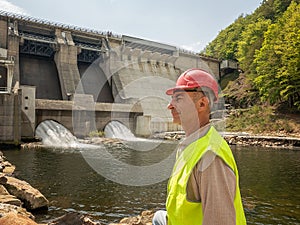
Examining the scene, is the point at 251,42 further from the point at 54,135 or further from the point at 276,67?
the point at 54,135

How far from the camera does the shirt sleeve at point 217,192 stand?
1355 millimetres

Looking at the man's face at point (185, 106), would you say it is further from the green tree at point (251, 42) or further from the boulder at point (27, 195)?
the green tree at point (251, 42)

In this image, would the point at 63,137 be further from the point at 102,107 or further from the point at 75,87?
the point at 75,87

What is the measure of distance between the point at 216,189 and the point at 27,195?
6732 mm

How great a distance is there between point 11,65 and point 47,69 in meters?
9.77

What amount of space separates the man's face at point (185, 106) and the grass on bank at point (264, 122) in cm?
2987

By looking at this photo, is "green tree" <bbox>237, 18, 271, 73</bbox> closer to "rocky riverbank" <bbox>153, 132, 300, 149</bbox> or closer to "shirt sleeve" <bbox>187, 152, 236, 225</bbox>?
"rocky riverbank" <bbox>153, 132, 300, 149</bbox>

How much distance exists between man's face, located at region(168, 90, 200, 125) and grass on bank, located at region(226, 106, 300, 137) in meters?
29.9

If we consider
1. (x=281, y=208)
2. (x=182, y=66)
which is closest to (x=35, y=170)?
(x=281, y=208)

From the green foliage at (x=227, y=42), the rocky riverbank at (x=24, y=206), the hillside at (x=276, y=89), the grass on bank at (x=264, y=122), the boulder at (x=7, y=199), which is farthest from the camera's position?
the green foliage at (x=227, y=42)

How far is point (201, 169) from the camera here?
56.9 inches

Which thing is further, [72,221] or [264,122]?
[264,122]

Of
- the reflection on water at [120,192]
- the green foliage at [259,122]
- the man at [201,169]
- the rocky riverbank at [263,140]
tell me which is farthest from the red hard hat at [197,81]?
the green foliage at [259,122]

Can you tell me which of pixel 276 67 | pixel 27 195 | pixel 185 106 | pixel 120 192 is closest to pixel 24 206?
pixel 27 195
